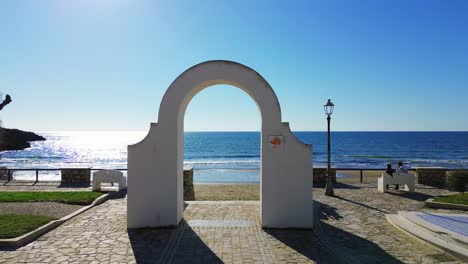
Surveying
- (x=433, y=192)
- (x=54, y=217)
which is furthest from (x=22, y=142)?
(x=433, y=192)

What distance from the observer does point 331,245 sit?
7418 mm

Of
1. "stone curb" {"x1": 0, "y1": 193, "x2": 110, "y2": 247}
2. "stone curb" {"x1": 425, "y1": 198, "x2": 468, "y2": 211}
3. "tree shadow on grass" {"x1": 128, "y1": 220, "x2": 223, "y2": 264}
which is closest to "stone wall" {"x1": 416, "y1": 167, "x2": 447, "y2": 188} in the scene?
"stone curb" {"x1": 425, "y1": 198, "x2": 468, "y2": 211}

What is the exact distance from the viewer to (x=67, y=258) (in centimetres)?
653

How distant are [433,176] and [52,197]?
58.8 feet

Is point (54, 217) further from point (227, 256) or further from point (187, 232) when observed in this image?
point (227, 256)

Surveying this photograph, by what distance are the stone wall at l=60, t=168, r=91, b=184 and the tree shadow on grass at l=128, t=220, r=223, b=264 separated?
9461 millimetres

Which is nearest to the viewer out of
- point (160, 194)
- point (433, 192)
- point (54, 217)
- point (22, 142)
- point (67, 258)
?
point (67, 258)

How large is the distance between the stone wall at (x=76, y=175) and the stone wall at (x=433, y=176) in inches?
694

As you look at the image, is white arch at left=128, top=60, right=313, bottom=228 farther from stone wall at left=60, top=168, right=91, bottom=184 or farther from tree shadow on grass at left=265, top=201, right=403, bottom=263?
stone wall at left=60, top=168, right=91, bottom=184

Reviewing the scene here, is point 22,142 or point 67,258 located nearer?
point 67,258

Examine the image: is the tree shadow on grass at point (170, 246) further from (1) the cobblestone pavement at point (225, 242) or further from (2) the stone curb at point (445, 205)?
(2) the stone curb at point (445, 205)

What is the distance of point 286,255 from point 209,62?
5.29 m

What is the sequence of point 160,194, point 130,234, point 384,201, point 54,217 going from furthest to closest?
point 384,201 < point 54,217 < point 160,194 < point 130,234

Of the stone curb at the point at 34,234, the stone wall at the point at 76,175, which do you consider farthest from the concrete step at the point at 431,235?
the stone wall at the point at 76,175
